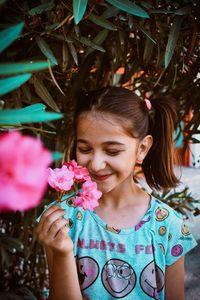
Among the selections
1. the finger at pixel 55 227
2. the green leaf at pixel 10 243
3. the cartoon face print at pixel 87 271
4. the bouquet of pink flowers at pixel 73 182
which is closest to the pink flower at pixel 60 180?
the bouquet of pink flowers at pixel 73 182

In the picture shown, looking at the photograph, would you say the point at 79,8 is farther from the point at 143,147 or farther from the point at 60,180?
the point at 143,147

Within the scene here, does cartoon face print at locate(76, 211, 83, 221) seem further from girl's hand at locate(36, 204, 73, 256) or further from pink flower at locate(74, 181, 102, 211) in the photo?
pink flower at locate(74, 181, 102, 211)

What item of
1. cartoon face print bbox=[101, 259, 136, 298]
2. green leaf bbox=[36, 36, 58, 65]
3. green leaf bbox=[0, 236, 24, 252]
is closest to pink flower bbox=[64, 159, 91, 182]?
green leaf bbox=[36, 36, 58, 65]

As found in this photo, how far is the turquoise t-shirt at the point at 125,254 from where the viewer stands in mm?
1029

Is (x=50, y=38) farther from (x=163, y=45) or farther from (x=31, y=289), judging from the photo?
(x=31, y=289)

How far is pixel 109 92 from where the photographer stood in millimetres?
1053

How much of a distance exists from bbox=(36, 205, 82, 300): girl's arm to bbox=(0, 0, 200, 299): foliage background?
7.6 inches

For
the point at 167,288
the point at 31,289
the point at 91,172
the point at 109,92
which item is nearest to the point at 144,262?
the point at 167,288

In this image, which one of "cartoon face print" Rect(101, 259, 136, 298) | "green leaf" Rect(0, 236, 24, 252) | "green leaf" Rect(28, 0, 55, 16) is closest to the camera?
"green leaf" Rect(28, 0, 55, 16)

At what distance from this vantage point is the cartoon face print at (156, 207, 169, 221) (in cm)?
110

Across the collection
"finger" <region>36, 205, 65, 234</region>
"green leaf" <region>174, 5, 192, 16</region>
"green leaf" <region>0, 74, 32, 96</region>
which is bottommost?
"finger" <region>36, 205, 65, 234</region>

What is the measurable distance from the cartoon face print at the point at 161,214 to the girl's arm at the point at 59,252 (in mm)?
319

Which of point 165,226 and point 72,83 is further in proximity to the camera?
point 72,83

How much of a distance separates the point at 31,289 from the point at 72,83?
96 cm
